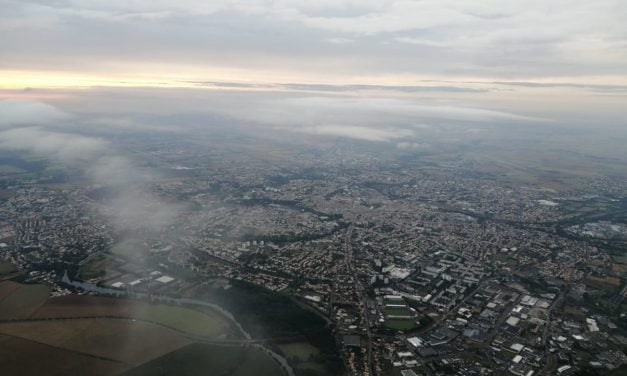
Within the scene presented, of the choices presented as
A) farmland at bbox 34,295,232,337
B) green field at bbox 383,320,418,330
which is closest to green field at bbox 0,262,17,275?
farmland at bbox 34,295,232,337

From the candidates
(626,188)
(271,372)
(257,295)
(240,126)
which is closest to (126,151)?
(240,126)

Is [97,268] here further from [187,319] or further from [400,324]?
[400,324]

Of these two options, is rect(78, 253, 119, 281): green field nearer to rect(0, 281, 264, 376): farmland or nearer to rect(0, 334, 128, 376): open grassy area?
rect(0, 281, 264, 376): farmland

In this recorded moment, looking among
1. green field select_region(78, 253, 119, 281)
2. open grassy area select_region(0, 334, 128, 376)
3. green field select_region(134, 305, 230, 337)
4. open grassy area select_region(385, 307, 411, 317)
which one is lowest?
green field select_region(78, 253, 119, 281)

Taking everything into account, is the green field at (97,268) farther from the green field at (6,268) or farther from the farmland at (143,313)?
the green field at (6,268)

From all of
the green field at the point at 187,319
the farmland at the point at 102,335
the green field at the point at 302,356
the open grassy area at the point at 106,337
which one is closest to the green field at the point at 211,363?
the farmland at the point at 102,335

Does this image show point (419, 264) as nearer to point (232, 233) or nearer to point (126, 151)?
point (232, 233)
